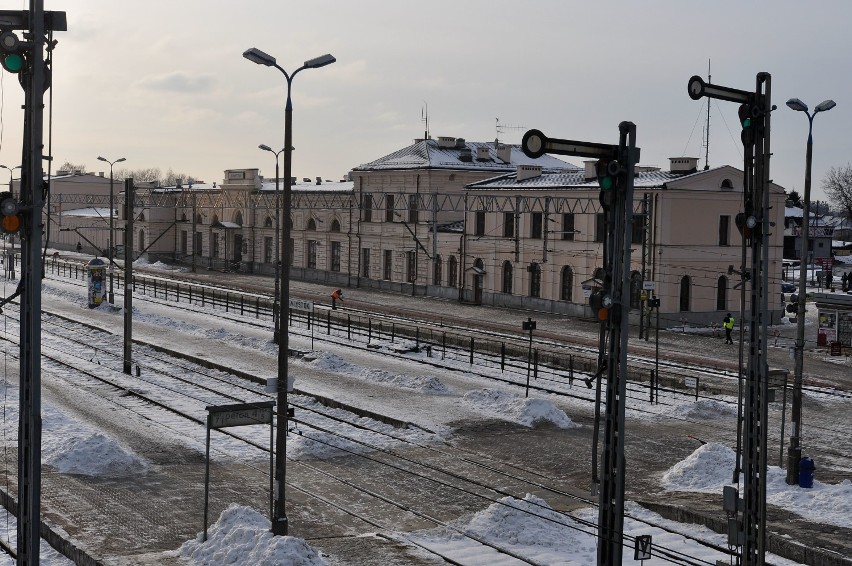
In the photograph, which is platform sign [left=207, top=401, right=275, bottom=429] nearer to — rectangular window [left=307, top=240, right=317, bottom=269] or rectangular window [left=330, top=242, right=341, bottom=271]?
rectangular window [left=330, top=242, right=341, bottom=271]

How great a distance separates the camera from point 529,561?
15.3 m

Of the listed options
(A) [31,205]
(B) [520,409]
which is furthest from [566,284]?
(A) [31,205]

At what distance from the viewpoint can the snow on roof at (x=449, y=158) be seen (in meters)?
63.8

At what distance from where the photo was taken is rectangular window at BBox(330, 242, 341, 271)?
227ft

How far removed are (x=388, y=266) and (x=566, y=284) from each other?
1560cm

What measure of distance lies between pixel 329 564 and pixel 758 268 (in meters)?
7.04

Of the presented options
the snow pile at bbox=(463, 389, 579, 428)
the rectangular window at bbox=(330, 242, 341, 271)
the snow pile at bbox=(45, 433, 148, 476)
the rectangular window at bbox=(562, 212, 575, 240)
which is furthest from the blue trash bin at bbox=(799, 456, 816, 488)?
the rectangular window at bbox=(330, 242, 341, 271)

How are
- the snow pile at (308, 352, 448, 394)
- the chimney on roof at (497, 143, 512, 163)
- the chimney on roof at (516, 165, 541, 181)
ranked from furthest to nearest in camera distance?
the chimney on roof at (497, 143, 512, 163) → the chimney on roof at (516, 165, 541, 181) → the snow pile at (308, 352, 448, 394)

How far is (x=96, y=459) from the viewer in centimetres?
2022

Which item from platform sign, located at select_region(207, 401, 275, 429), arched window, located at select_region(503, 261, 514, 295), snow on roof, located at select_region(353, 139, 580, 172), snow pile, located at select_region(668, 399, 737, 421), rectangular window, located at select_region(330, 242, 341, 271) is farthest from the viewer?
rectangular window, located at select_region(330, 242, 341, 271)

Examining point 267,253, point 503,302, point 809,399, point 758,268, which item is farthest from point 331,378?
point 267,253

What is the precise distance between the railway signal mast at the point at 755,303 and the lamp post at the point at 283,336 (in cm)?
673

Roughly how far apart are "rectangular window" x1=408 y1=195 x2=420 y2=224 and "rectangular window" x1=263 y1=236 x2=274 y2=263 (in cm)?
1612

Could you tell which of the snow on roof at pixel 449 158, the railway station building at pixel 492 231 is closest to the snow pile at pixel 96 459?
the railway station building at pixel 492 231
